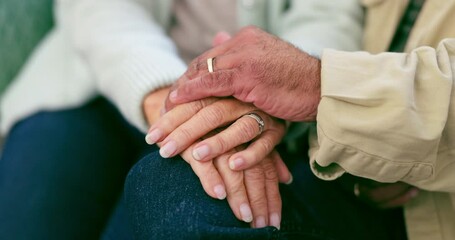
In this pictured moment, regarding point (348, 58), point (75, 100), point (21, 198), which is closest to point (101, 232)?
point (21, 198)

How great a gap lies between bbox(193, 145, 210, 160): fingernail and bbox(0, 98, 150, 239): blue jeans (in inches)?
11.1

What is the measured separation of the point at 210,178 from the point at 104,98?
1.58 ft

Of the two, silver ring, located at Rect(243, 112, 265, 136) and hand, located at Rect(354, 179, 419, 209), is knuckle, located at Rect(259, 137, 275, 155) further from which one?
hand, located at Rect(354, 179, 419, 209)

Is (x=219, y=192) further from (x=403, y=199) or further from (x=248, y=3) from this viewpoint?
(x=248, y=3)

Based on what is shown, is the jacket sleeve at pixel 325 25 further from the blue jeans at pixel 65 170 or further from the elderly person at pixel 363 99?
the blue jeans at pixel 65 170

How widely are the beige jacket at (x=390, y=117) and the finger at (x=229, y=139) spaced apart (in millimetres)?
88

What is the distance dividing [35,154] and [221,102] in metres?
0.39

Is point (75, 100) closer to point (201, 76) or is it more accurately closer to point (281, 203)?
point (201, 76)

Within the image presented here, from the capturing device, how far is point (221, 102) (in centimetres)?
64

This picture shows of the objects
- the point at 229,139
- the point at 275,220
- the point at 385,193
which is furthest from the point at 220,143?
the point at 385,193

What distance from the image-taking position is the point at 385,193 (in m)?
0.75

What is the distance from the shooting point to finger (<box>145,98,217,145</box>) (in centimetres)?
62

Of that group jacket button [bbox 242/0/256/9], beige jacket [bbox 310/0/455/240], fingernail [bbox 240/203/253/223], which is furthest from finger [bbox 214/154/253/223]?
jacket button [bbox 242/0/256/9]

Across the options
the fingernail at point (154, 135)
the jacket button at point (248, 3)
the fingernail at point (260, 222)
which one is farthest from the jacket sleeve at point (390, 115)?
the jacket button at point (248, 3)
